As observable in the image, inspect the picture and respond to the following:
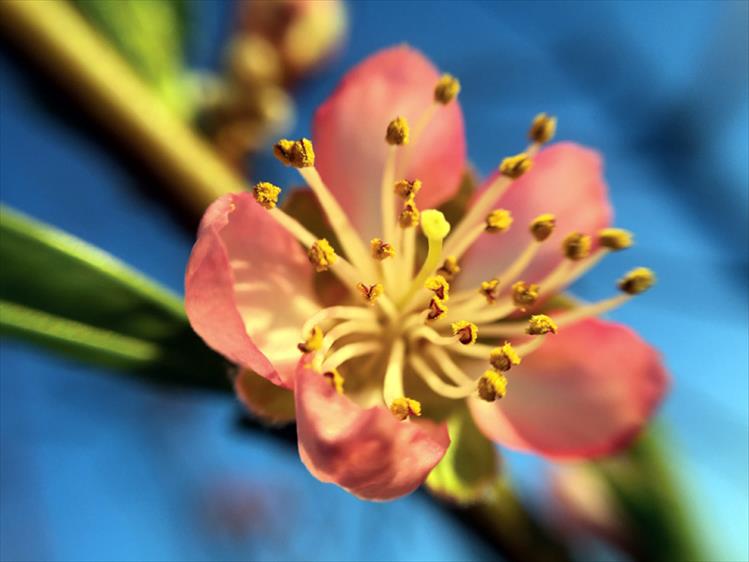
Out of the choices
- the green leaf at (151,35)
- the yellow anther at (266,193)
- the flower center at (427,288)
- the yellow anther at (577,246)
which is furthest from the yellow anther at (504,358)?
the green leaf at (151,35)

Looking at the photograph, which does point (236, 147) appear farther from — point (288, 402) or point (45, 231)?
point (288, 402)

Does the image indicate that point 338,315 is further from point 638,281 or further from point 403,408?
point 638,281

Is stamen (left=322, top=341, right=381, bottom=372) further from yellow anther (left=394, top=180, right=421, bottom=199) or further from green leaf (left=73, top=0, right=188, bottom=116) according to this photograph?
green leaf (left=73, top=0, right=188, bottom=116)

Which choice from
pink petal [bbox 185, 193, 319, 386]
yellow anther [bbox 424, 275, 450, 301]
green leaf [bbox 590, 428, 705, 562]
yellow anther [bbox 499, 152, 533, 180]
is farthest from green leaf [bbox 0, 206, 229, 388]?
green leaf [bbox 590, 428, 705, 562]

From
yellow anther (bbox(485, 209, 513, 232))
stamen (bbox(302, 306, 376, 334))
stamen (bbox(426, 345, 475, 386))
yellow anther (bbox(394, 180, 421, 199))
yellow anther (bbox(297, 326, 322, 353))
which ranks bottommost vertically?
yellow anther (bbox(297, 326, 322, 353))

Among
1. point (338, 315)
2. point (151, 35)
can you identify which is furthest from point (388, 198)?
point (151, 35)

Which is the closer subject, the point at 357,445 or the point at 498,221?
the point at 357,445
